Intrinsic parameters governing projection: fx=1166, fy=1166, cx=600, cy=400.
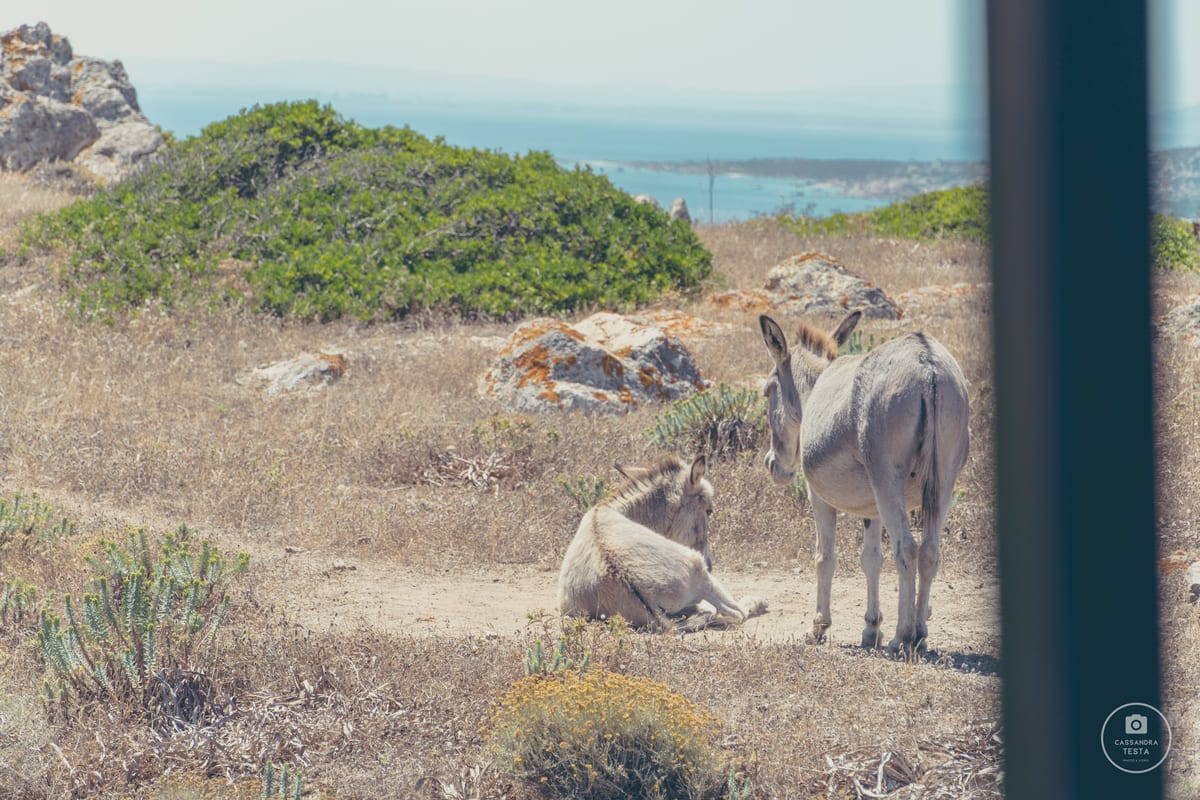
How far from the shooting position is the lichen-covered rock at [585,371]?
40.3ft

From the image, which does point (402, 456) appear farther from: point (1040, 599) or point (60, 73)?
point (60, 73)

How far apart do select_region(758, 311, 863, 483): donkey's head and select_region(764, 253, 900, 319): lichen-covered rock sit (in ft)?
31.1

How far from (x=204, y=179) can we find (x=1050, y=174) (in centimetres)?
1393

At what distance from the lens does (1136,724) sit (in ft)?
16.8

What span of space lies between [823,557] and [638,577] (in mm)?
1193

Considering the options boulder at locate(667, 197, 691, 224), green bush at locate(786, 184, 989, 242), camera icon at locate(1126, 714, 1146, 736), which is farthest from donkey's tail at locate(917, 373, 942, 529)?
boulder at locate(667, 197, 691, 224)

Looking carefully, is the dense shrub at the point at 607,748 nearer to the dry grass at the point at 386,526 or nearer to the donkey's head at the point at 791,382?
the dry grass at the point at 386,526

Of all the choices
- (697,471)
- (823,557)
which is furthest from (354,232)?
(823,557)

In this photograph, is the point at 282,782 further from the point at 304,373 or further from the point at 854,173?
the point at 854,173

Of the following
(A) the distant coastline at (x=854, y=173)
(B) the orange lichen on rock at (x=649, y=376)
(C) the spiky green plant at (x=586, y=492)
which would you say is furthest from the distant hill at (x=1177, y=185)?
(A) the distant coastline at (x=854, y=173)

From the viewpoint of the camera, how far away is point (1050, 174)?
37.1 feet

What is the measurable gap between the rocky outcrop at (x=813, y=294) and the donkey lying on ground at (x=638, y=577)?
9.12 meters

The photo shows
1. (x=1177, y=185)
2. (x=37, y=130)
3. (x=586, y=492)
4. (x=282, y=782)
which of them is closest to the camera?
(x=282, y=782)

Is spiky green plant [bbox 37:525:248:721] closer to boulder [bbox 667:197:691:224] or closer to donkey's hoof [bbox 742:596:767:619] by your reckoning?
donkey's hoof [bbox 742:596:767:619]
